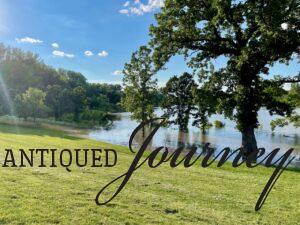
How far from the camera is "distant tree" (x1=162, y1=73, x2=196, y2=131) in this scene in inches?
1192

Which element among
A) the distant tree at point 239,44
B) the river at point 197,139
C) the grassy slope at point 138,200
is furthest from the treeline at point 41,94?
the grassy slope at point 138,200

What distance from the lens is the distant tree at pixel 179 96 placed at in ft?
99.3

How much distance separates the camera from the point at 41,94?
6575 cm

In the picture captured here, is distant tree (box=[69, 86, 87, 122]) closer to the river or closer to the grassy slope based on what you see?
the river

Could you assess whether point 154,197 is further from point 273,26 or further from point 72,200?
point 273,26

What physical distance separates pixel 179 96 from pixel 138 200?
21.9 metres

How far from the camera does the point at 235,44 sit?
27.7 m

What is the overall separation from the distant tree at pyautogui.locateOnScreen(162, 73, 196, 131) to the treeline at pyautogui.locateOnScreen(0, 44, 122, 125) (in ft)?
124

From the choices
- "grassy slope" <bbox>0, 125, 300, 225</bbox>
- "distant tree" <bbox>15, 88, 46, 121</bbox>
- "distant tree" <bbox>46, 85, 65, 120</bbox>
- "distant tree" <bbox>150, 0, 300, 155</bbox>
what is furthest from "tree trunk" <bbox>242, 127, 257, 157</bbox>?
"distant tree" <bbox>46, 85, 65, 120</bbox>

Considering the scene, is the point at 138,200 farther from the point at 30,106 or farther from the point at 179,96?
the point at 30,106

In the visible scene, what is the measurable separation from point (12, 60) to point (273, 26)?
103634 mm

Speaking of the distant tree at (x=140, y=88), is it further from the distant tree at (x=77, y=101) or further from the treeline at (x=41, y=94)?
the distant tree at (x=77, y=101)

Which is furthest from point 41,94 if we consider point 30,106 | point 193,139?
point 193,139

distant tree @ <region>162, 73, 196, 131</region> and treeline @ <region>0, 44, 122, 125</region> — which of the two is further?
treeline @ <region>0, 44, 122, 125</region>
